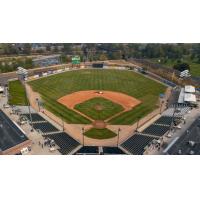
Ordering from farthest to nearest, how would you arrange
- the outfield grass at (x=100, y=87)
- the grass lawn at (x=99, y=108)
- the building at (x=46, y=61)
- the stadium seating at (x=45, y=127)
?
the building at (x=46, y=61)
the outfield grass at (x=100, y=87)
the grass lawn at (x=99, y=108)
the stadium seating at (x=45, y=127)

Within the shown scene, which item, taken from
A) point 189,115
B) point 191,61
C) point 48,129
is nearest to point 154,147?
point 189,115

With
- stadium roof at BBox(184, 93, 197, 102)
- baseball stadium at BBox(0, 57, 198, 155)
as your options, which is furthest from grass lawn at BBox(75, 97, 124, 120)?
stadium roof at BBox(184, 93, 197, 102)

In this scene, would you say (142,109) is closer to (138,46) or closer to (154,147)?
(154,147)

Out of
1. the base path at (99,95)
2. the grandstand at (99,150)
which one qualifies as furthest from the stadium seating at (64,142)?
the base path at (99,95)

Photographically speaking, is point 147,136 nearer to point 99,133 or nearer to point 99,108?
point 99,133

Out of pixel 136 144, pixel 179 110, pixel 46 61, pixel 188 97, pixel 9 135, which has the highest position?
pixel 46 61

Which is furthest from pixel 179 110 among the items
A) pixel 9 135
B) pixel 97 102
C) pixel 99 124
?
pixel 9 135

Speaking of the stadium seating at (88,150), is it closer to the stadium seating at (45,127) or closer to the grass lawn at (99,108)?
the stadium seating at (45,127)
